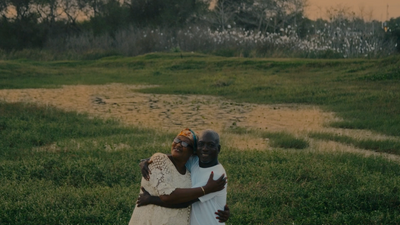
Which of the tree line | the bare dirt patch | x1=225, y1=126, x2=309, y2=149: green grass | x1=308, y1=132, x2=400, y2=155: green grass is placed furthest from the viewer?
the tree line

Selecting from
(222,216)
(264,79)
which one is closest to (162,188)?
(222,216)

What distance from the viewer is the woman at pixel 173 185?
339 centimetres

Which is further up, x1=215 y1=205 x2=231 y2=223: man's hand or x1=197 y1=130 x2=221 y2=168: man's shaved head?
x1=197 y1=130 x2=221 y2=168: man's shaved head

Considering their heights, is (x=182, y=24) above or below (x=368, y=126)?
above

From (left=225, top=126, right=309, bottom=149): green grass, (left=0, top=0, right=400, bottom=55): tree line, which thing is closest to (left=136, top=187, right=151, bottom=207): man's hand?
(left=225, top=126, right=309, bottom=149): green grass

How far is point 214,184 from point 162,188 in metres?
0.33

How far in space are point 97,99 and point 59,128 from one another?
5.15 m

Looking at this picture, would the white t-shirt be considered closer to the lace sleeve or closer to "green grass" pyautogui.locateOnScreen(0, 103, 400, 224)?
the lace sleeve

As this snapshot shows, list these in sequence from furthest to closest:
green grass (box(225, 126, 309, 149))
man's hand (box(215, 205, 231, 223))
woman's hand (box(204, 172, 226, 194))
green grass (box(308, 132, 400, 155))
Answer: green grass (box(225, 126, 309, 149)) < green grass (box(308, 132, 400, 155)) < man's hand (box(215, 205, 231, 223)) < woman's hand (box(204, 172, 226, 194))

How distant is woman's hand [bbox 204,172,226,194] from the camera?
3.36 metres

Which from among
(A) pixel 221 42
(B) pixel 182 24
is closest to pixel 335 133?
(A) pixel 221 42

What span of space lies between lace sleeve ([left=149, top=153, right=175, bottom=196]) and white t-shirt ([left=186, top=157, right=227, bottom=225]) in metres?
0.18

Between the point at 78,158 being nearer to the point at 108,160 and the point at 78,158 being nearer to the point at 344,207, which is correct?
the point at 108,160

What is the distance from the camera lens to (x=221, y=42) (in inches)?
1249
